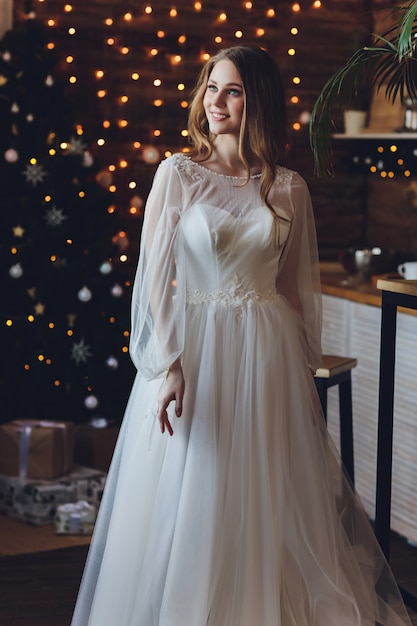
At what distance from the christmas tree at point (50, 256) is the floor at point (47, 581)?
2.73 feet

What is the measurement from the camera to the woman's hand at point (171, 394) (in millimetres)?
2445

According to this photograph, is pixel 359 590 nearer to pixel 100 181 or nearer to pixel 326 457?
pixel 326 457

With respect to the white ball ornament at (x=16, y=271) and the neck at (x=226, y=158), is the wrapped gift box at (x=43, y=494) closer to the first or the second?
the white ball ornament at (x=16, y=271)

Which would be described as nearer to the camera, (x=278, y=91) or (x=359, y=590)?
(x=278, y=91)

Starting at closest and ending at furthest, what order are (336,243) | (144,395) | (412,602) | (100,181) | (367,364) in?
(144,395), (412,602), (367,364), (100,181), (336,243)

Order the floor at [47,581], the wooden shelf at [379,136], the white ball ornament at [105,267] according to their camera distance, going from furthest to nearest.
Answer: the wooden shelf at [379,136] < the white ball ornament at [105,267] < the floor at [47,581]

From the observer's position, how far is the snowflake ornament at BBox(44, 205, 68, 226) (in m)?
4.13

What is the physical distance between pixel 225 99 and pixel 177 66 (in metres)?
2.21

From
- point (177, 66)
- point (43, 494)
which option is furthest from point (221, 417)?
point (177, 66)

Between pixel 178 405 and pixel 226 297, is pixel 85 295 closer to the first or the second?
pixel 226 297

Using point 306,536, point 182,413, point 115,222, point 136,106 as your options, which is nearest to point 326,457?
point 306,536

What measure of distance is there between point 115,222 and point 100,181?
0.77ft

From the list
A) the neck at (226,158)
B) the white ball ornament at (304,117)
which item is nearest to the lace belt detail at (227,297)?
the neck at (226,158)

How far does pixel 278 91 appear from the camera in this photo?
2.57 meters
